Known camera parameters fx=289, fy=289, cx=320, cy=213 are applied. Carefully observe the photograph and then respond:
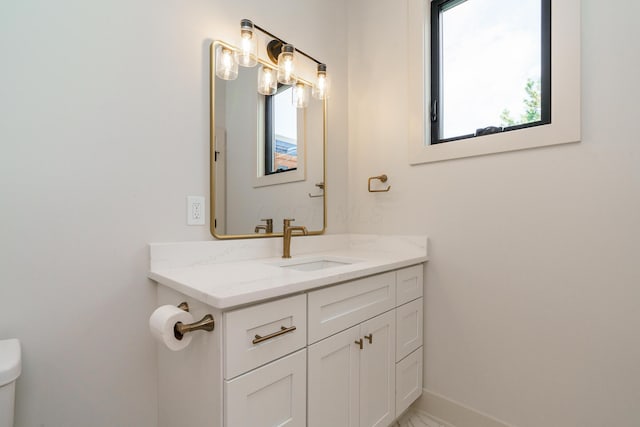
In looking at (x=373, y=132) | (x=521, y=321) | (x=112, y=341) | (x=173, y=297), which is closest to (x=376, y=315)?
(x=521, y=321)

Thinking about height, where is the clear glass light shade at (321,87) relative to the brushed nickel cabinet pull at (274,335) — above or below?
above

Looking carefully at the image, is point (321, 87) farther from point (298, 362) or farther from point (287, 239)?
point (298, 362)

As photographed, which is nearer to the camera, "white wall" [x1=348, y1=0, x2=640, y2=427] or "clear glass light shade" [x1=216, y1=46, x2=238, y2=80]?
"white wall" [x1=348, y1=0, x2=640, y2=427]

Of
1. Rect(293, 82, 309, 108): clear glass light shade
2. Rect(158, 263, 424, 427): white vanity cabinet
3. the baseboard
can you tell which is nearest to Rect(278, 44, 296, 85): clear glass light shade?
Rect(293, 82, 309, 108): clear glass light shade

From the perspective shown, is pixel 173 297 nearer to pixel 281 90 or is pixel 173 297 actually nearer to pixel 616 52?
pixel 281 90

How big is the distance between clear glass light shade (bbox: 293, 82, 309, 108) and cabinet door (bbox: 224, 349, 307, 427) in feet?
4.18

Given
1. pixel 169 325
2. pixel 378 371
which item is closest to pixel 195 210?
pixel 169 325

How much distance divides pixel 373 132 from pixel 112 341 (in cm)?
168

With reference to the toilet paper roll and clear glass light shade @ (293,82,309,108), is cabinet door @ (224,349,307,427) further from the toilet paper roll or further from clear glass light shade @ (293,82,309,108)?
clear glass light shade @ (293,82,309,108)

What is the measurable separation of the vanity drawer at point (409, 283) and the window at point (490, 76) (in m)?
0.60

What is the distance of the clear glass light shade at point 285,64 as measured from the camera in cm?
142

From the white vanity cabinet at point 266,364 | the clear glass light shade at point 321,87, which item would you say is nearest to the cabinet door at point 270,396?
the white vanity cabinet at point 266,364

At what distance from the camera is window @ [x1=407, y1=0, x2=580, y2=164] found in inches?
47.6

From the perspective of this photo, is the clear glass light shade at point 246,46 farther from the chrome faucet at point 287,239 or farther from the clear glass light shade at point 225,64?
the chrome faucet at point 287,239
